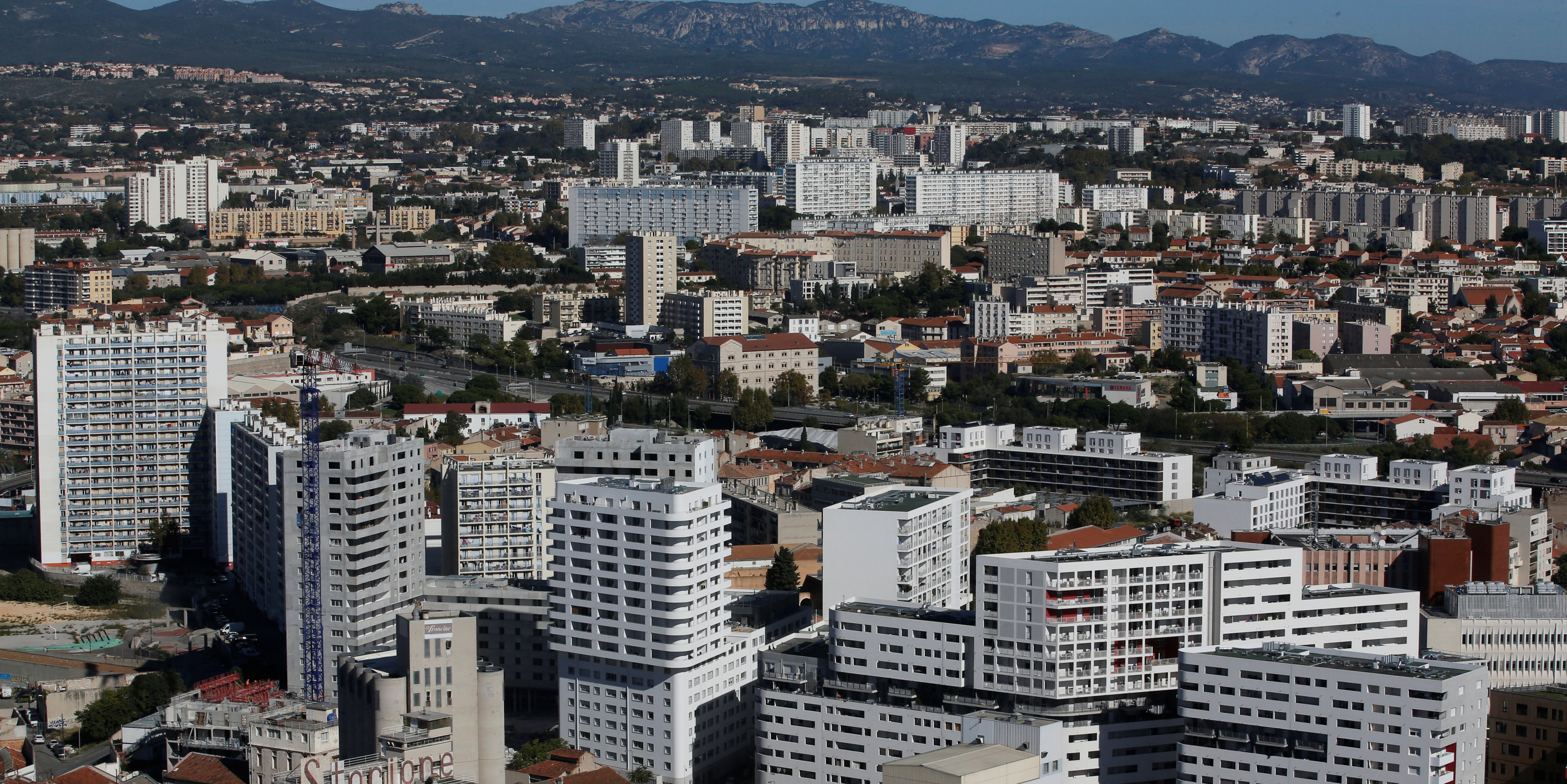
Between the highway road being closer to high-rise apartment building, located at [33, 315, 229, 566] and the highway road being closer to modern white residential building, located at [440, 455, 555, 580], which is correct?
high-rise apartment building, located at [33, 315, 229, 566]

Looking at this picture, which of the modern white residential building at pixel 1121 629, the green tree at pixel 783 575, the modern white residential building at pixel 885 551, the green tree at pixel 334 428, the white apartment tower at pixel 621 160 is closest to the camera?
the modern white residential building at pixel 1121 629

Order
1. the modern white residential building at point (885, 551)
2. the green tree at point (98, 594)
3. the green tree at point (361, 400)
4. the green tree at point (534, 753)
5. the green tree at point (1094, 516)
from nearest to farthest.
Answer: the green tree at point (534, 753) → the modern white residential building at point (885, 551) → the green tree at point (98, 594) → the green tree at point (1094, 516) → the green tree at point (361, 400)

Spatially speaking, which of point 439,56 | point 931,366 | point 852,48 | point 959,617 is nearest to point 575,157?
point 931,366

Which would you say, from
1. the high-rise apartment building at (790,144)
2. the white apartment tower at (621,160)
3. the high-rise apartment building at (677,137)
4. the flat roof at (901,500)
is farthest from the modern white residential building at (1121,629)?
the high-rise apartment building at (677,137)

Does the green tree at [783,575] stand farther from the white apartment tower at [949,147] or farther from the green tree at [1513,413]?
the white apartment tower at [949,147]

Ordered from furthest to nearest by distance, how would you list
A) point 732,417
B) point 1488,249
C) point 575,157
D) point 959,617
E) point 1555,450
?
point 575,157 < point 1488,249 < point 732,417 < point 1555,450 < point 959,617

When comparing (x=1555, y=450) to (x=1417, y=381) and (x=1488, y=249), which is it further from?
(x=1488, y=249)

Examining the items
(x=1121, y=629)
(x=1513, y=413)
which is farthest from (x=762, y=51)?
(x=1121, y=629)

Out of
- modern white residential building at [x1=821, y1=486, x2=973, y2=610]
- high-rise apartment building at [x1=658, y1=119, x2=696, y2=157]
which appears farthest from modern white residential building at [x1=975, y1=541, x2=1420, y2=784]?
high-rise apartment building at [x1=658, y1=119, x2=696, y2=157]
